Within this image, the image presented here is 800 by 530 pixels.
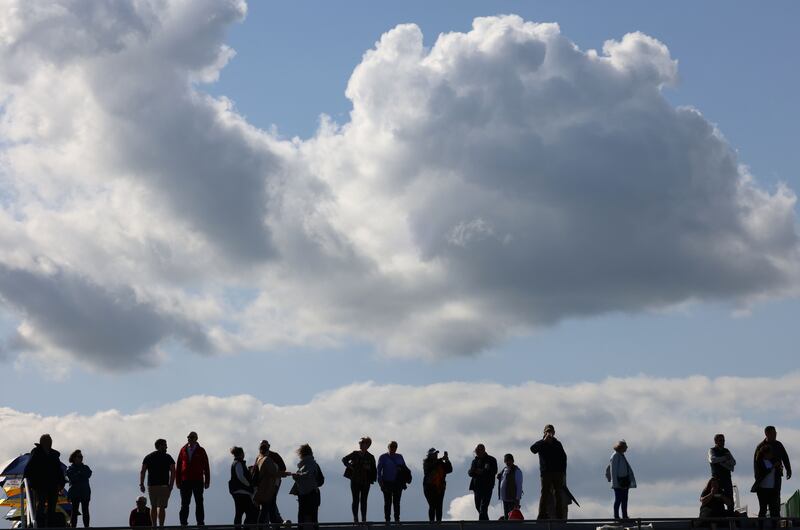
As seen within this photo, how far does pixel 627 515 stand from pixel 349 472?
592cm

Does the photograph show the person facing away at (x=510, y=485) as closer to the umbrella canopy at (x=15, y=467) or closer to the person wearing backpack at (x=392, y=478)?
the person wearing backpack at (x=392, y=478)

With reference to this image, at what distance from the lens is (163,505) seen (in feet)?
96.0

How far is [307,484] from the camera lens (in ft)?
96.5

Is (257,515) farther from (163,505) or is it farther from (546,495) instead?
(546,495)

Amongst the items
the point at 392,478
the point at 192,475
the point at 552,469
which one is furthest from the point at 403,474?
the point at 192,475

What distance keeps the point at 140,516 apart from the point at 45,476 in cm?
238

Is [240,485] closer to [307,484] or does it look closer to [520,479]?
[307,484]

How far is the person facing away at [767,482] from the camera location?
29234 mm

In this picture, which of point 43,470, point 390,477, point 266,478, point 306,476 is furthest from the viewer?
point 390,477

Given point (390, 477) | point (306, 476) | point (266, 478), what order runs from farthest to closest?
point (390, 477) → point (306, 476) → point (266, 478)

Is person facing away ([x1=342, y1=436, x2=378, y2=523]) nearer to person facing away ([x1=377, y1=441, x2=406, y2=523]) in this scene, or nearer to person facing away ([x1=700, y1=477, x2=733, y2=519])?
person facing away ([x1=377, y1=441, x2=406, y2=523])

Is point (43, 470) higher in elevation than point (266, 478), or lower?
higher

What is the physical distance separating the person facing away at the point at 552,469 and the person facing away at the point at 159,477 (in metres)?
7.28

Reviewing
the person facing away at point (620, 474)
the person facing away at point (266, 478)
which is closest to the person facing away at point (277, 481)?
the person facing away at point (266, 478)
